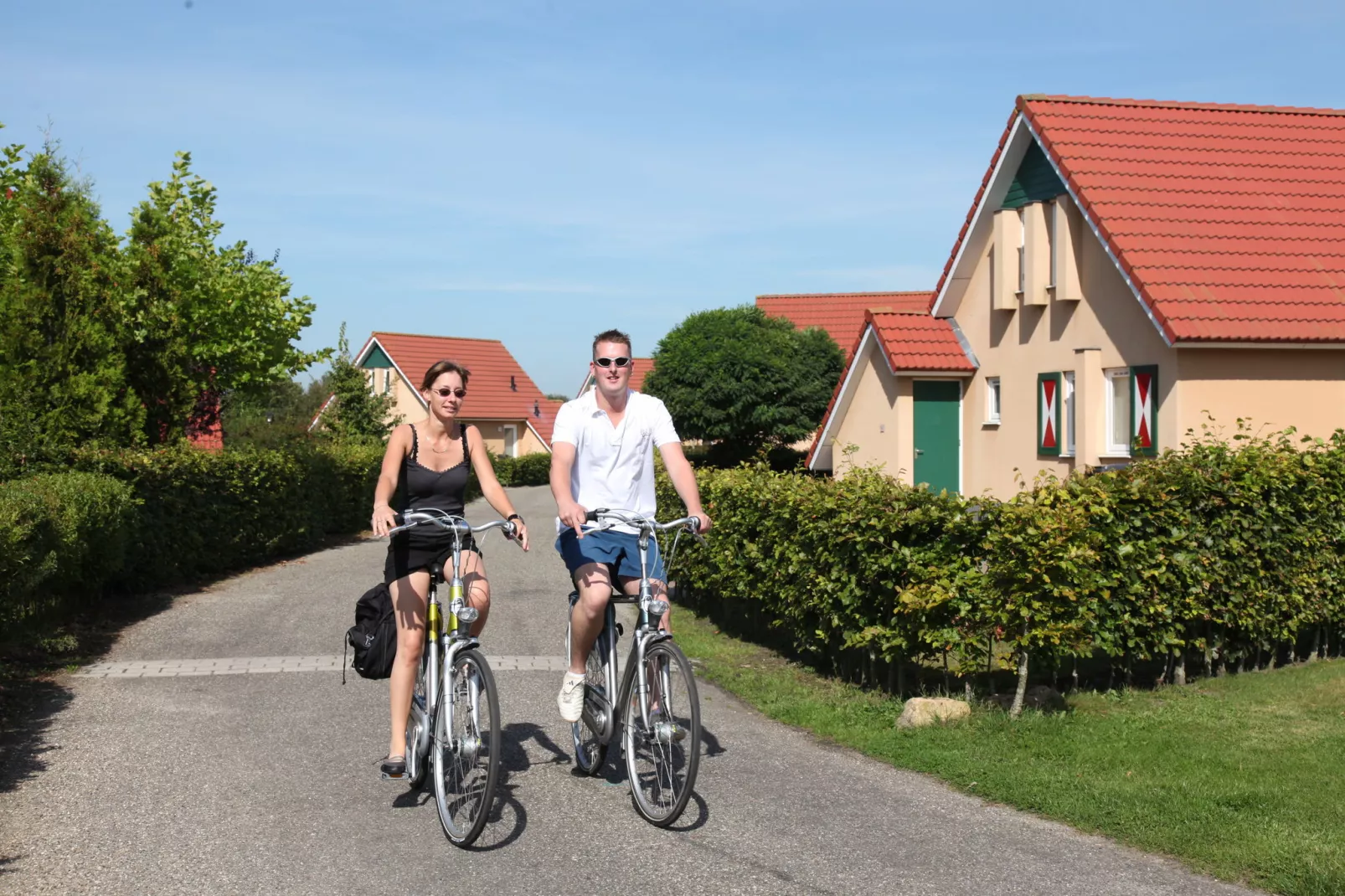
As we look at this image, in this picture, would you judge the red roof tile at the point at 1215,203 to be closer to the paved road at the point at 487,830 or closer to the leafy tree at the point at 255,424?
the paved road at the point at 487,830

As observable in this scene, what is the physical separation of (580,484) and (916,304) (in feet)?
181

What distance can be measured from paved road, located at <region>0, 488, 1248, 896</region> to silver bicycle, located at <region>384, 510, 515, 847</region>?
0.64ft

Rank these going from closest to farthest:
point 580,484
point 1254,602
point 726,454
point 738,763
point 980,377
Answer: point 580,484
point 738,763
point 1254,602
point 980,377
point 726,454

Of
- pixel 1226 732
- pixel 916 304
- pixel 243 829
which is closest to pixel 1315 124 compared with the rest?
pixel 1226 732

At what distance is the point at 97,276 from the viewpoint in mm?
16578

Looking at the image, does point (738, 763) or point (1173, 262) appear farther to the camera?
A: point (1173, 262)

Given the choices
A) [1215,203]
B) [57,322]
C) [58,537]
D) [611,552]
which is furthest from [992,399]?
[611,552]

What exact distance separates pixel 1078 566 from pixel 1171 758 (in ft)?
4.46

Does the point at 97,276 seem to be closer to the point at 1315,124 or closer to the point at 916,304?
the point at 1315,124

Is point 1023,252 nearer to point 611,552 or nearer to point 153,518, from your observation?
point 153,518

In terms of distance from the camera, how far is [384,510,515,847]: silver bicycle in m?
5.59

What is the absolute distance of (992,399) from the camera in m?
22.1

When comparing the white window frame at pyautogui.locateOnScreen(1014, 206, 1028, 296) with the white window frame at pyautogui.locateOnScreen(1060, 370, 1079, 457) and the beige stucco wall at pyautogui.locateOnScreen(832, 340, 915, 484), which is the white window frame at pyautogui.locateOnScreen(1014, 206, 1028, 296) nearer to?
the white window frame at pyautogui.locateOnScreen(1060, 370, 1079, 457)

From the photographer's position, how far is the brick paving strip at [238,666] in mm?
10414
